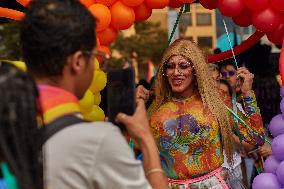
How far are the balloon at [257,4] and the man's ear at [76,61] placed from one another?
97.7 inches

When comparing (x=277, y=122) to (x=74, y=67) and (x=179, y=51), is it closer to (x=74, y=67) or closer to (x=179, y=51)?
(x=179, y=51)

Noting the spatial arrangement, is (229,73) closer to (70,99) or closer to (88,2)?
(88,2)

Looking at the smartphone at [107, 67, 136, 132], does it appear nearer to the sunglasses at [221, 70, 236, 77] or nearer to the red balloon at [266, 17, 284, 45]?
the red balloon at [266, 17, 284, 45]

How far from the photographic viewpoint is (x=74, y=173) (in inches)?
65.9

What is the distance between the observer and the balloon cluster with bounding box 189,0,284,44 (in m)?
4.09

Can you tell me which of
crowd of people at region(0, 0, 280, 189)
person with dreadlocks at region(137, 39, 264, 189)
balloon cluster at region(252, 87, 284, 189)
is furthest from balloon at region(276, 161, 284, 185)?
crowd of people at region(0, 0, 280, 189)

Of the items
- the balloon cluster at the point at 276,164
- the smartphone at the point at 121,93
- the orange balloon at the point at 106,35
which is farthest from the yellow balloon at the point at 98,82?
the smartphone at the point at 121,93

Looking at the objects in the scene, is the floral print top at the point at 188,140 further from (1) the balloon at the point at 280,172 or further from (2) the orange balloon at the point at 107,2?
(2) the orange balloon at the point at 107,2

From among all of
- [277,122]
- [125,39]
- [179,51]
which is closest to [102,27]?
[179,51]

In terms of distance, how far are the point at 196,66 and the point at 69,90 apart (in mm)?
2296

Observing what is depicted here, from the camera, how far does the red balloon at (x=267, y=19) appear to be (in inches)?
161

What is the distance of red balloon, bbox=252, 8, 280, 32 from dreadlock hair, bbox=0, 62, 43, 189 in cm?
269

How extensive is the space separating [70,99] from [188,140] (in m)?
2.18

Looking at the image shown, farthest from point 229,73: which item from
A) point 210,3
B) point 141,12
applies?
point 141,12
